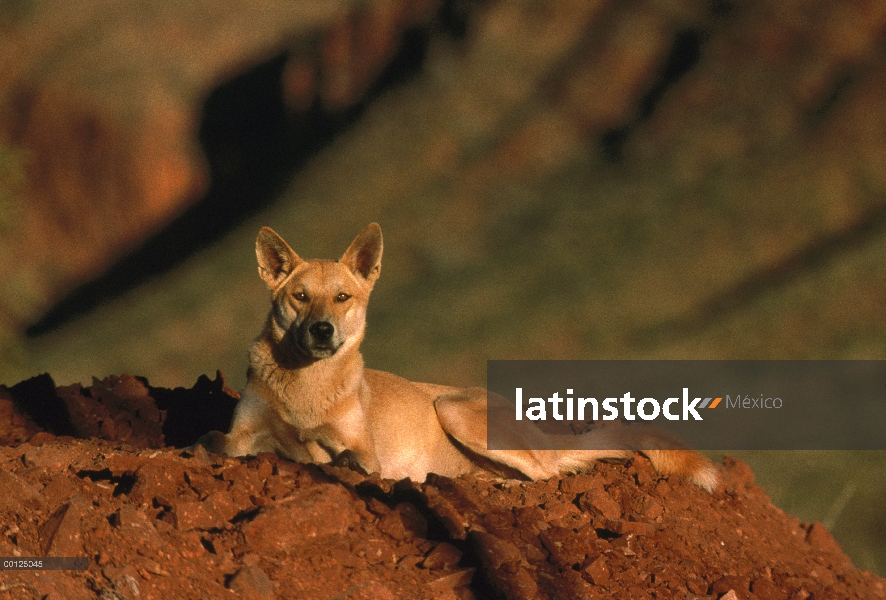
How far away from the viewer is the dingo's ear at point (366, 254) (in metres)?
6.75

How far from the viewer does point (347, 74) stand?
55.2ft

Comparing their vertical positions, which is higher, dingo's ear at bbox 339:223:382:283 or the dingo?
dingo's ear at bbox 339:223:382:283

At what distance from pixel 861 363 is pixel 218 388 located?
20.6 feet

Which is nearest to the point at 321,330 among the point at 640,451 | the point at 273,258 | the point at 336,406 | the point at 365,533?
A: the point at 336,406

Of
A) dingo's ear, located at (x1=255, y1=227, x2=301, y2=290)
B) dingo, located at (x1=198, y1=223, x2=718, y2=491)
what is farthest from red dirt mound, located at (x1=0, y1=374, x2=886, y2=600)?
dingo's ear, located at (x1=255, y1=227, x2=301, y2=290)

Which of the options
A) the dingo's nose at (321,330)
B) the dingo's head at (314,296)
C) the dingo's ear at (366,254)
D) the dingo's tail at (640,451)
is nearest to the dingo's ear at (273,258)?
the dingo's head at (314,296)

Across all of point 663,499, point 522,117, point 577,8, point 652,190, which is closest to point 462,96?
point 522,117

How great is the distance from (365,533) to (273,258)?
2.40 m

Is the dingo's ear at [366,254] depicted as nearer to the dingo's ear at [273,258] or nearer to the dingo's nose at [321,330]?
the dingo's ear at [273,258]

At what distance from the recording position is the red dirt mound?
13.7 ft

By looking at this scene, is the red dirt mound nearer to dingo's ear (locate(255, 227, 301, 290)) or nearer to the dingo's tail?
the dingo's tail

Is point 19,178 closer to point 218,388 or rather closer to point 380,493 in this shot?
point 218,388

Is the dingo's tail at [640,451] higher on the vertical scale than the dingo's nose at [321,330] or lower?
lower

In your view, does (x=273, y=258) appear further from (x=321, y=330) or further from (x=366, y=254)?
(x=321, y=330)
